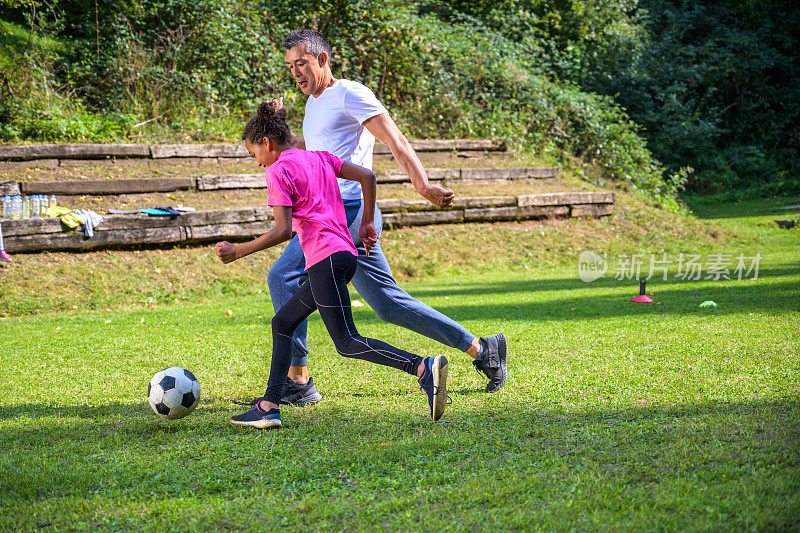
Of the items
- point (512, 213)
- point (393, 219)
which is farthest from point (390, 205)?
point (512, 213)

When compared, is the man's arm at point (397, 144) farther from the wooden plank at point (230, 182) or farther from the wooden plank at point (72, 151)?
the wooden plank at point (72, 151)

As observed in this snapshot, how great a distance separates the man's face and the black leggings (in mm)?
1240

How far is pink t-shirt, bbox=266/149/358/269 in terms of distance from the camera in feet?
13.1

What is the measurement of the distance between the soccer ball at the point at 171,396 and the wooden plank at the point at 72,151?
9551 mm

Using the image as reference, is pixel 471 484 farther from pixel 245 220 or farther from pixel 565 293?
pixel 245 220

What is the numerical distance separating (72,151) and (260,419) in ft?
33.3

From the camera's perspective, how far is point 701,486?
2.94m

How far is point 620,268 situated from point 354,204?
30.0ft

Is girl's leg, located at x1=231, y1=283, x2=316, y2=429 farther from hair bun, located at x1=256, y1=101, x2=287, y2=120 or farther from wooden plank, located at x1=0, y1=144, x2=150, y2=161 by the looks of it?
wooden plank, located at x1=0, y1=144, x2=150, y2=161

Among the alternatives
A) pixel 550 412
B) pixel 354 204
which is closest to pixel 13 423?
pixel 354 204

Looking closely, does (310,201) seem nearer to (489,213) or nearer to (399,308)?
(399,308)

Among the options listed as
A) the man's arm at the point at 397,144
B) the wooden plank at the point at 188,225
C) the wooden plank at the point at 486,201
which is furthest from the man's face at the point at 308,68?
the wooden plank at the point at 486,201

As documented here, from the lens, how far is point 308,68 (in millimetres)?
4555
